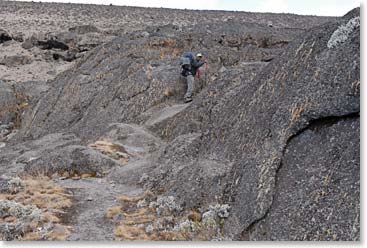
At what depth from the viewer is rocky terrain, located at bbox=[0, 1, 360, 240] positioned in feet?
28.0

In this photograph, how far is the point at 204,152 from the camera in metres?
12.9

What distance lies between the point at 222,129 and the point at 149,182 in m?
2.25

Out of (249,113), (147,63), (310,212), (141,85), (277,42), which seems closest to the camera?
(310,212)

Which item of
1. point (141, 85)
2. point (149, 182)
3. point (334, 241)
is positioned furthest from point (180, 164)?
point (141, 85)

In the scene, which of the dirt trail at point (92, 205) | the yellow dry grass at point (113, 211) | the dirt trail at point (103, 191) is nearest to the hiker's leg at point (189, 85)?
the dirt trail at point (103, 191)

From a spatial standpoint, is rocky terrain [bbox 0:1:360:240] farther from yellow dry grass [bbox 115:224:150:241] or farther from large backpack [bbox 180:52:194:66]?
large backpack [bbox 180:52:194:66]

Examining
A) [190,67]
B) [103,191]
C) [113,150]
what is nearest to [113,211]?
[103,191]

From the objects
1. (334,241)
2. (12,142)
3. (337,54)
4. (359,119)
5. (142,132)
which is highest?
(337,54)

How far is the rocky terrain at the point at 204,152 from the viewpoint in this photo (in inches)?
336

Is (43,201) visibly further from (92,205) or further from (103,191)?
(103,191)

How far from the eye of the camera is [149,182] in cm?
1293

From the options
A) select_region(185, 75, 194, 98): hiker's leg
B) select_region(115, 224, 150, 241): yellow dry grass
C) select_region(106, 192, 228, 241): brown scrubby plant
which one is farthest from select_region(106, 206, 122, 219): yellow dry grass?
select_region(185, 75, 194, 98): hiker's leg

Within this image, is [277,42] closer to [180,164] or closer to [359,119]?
[180,164]

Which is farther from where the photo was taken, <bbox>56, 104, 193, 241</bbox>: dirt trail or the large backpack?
the large backpack
